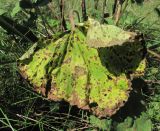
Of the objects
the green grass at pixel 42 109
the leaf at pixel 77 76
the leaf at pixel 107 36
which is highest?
the leaf at pixel 107 36

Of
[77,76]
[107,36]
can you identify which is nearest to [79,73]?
[77,76]

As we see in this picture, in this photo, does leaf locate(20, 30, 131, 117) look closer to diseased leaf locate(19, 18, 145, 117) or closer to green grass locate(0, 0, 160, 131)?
diseased leaf locate(19, 18, 145, 117)

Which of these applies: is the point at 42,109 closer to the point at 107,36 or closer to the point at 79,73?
Result: the point at 79,73

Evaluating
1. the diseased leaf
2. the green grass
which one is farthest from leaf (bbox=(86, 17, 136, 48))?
the green grass

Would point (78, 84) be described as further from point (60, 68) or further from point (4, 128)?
point (4, 128)

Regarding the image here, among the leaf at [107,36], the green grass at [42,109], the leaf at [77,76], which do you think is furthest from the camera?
the green grass at [42,109]

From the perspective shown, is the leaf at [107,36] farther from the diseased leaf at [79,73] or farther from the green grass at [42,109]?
the green grass at [42,109]

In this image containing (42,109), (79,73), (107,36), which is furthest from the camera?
(42,109)

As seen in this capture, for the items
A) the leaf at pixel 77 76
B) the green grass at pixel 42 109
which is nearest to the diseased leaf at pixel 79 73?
the leaf at pixel 77 76
